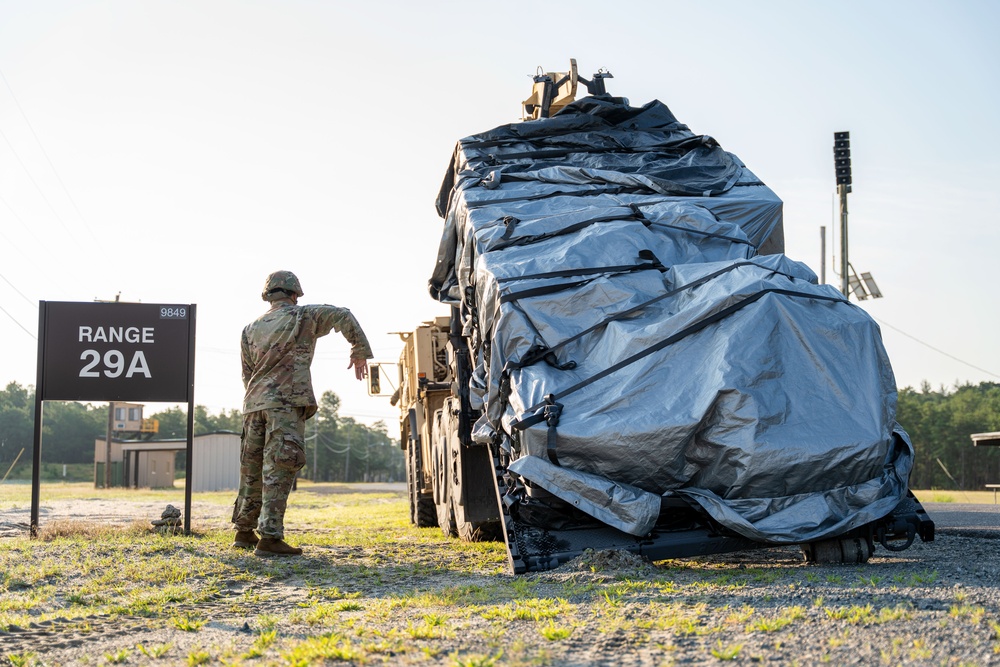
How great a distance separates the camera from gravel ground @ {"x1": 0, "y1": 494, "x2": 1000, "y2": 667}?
332 cm

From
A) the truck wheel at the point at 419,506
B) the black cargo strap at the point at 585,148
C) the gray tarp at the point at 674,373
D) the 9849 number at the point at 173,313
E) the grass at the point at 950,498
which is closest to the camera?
the gray tarp at the point at 674,373

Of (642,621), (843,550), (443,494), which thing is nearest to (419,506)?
(443,494)

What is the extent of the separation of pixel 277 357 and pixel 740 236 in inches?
144

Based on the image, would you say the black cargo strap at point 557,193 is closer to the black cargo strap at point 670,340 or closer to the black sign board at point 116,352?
the black cargo strap at point 670,340

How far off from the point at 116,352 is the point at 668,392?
20.9 feet

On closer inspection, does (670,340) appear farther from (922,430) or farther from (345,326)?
(922,430)

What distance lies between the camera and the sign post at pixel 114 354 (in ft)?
31.6

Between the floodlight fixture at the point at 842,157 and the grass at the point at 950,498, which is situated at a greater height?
the floodlight fixture at the point at 842,157

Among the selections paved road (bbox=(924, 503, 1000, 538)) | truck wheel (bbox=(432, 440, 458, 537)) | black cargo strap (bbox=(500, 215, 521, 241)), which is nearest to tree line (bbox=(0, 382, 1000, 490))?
paved road (bbox=(924, 503, 1000, 538))

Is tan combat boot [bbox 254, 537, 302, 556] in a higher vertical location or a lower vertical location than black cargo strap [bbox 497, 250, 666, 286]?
lower

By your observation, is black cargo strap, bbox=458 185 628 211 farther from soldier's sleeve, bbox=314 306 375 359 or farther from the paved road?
the paved road

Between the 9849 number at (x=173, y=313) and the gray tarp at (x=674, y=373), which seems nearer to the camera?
the gray tarp at (x=674, y=373)

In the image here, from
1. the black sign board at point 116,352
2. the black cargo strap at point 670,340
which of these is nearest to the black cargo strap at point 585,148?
the black cargo strap at point 670,340

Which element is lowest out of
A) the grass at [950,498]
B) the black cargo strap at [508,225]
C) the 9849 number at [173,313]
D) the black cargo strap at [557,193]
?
the grass at [950,498]
